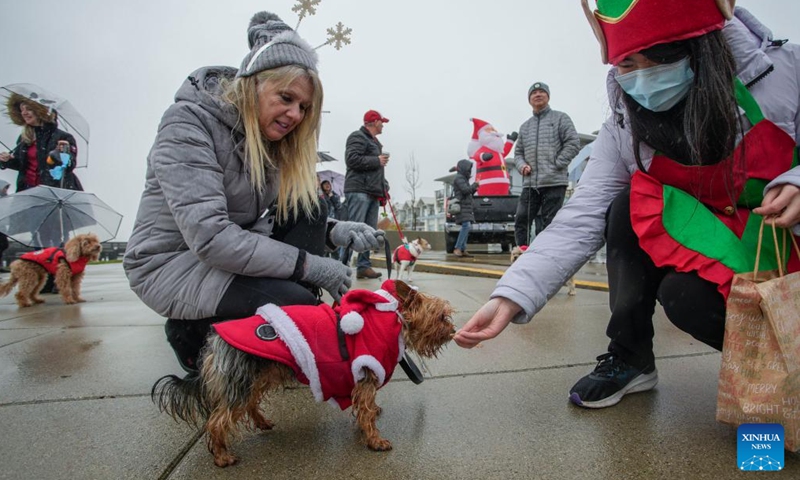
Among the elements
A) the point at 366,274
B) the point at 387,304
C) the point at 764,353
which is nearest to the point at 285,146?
the point at 387,304

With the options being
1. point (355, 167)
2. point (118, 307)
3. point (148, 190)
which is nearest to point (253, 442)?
point (148, 190)

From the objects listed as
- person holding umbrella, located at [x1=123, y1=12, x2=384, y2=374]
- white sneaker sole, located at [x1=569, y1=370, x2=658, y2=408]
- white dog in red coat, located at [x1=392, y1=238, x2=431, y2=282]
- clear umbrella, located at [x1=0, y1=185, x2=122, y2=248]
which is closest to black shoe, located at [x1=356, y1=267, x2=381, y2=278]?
white dog in red coat, located at [x1=392, y1=238, x2=431, y2=282]

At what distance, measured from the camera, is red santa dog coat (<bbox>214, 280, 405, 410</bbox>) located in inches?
69.6

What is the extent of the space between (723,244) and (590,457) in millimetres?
963

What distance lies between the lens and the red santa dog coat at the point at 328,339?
1767mm

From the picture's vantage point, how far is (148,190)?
2271mm

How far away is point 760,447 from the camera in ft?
5.04

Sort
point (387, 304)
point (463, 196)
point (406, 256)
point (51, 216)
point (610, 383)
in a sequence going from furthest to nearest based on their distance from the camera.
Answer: point (463, 196)
point (406, 256)
point (51, 216)
point (610, 383)
point (387, 304)

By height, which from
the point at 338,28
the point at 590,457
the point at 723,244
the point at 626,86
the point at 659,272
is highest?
the point at 338,28

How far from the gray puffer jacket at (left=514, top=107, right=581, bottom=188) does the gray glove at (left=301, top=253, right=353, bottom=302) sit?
511 centimetres

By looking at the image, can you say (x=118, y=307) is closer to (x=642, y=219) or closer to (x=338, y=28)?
(x=338, y=28)

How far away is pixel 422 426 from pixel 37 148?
7628 millimetres

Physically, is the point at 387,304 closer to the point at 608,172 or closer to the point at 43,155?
the point at 608,172

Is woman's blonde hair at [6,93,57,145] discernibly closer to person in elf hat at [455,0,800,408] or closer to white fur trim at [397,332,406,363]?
white fur trim at [397,332,406,363]
